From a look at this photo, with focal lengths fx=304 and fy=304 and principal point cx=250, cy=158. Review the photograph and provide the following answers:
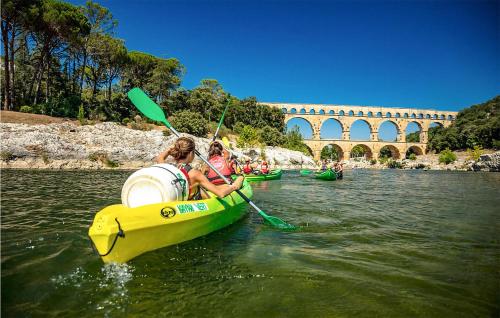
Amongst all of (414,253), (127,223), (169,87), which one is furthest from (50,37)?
(414,253)

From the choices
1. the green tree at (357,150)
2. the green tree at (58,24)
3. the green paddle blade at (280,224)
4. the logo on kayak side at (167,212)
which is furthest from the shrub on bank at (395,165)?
the logo on kayak side at (167,212)

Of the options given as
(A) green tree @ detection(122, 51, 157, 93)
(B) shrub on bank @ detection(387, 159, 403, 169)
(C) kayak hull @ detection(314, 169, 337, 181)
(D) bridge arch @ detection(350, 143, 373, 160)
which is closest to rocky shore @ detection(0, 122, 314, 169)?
(C) kayak hull @ detection(314, 169, 337, 181)

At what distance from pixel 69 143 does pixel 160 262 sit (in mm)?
20178

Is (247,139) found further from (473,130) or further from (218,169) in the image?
(473,130)

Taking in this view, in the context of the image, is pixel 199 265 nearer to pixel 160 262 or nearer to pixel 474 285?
pixel 160 262

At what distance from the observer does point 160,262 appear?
3.39m

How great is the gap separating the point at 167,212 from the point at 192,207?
0.50m

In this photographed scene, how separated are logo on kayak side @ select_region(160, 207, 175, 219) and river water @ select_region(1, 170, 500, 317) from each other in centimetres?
51

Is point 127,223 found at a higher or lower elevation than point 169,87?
lower

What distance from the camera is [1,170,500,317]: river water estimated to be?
2.50m

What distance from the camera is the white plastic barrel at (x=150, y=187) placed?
12.0 ft

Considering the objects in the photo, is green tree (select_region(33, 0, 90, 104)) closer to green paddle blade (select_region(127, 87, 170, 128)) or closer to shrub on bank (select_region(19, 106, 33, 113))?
shrub on bank (select_region(19, 106, 33, 113))

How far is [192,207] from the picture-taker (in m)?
3.90

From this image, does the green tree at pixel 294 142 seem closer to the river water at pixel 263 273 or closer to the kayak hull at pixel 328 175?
the kayak hull at pixel 328 175
